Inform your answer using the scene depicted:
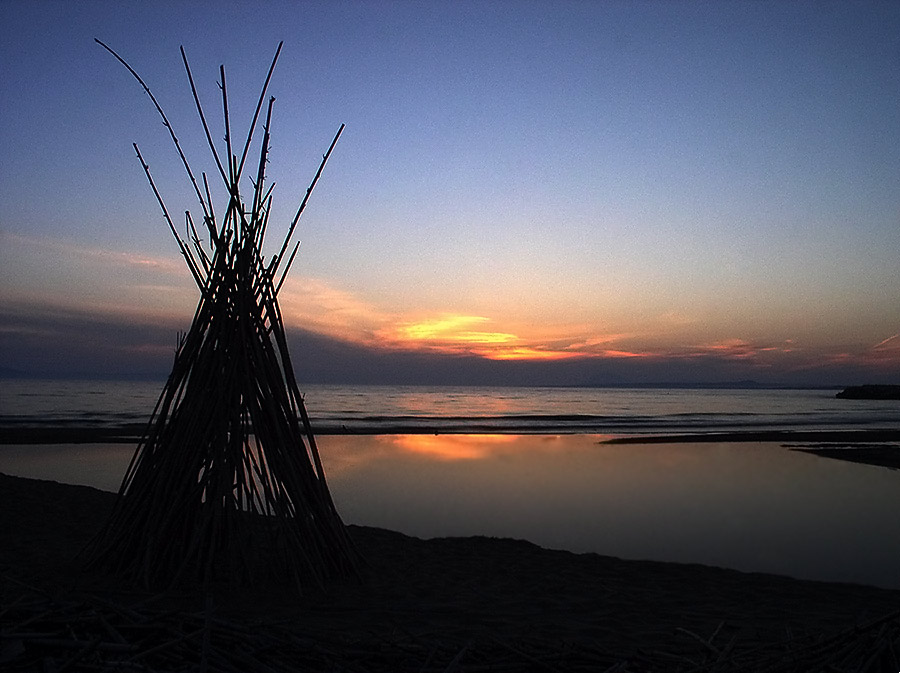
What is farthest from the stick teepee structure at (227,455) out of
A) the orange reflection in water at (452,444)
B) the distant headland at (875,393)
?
the distant headland at (875,393)

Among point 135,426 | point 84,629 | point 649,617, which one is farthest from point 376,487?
point 135,426

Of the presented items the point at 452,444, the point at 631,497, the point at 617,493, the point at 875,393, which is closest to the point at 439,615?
the point at 631,497

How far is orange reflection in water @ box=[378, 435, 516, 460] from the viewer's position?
37.6ft

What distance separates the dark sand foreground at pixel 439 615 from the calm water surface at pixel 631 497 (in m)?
0.69

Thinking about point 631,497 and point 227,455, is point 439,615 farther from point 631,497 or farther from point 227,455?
point 631,497

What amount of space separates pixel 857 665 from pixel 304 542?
295 cm

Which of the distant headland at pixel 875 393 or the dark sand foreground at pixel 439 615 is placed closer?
the dark sand foreground at pixel 439 615

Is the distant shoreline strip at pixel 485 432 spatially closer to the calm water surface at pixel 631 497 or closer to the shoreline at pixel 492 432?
the shoreline at pixel 492 432

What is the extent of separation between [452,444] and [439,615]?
9717 mm

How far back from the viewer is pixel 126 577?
4023mm

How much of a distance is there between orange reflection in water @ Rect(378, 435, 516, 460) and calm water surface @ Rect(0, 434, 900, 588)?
9 cm

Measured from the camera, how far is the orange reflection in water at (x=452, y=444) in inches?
452

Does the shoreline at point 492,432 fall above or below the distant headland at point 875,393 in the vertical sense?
below

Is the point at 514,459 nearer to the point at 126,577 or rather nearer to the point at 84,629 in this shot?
the point at 126,577
